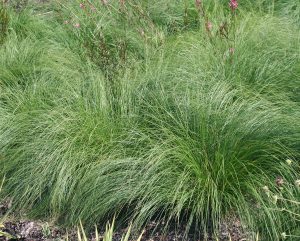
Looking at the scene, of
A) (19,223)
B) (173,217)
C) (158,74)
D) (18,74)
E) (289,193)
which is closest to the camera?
(289,193)

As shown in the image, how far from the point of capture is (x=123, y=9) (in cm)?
543

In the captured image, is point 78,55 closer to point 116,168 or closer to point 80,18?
point 80,18

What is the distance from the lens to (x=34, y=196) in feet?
12.3

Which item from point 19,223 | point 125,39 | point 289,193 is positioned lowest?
point 19,223

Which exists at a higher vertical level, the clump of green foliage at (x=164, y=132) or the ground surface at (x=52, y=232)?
the clump of green foliage at (x=164, y=132)

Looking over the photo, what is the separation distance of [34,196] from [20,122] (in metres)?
0.64

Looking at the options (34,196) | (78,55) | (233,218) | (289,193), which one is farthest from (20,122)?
(289,193)

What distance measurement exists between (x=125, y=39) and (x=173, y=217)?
2.21m

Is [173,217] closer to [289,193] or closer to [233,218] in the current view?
[233,218]

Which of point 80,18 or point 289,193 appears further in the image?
point 80,18

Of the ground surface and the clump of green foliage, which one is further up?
the clump of green foliage

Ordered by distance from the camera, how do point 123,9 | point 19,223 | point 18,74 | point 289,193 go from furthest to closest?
point 123,9, point 18,74, point 19,223, point 289,193

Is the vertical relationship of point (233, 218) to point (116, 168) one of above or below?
below

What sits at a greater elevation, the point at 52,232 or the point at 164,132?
the point at 164,132
